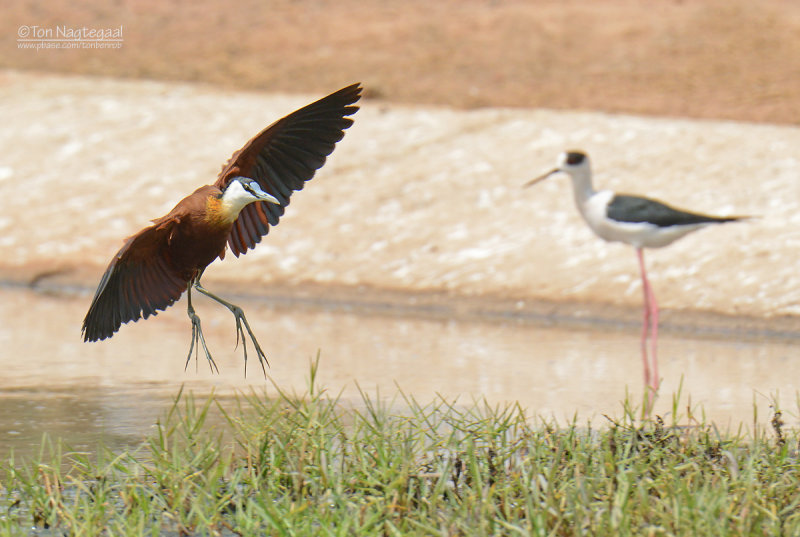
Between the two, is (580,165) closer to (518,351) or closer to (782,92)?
(518,351)

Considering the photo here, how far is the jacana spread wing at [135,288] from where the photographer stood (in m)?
4.24

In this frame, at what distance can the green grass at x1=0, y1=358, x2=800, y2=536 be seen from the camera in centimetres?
391

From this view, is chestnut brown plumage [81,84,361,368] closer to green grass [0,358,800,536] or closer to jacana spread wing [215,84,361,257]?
jacana spread wing [215,84,361,257]

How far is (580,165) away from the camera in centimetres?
956

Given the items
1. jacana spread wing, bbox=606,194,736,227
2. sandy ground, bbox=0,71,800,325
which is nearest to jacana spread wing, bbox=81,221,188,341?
jacana spread wing, bbox=606,194,736,227

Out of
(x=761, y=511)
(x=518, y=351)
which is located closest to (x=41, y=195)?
(x=518, y=351)

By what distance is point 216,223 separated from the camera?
13.6 feet

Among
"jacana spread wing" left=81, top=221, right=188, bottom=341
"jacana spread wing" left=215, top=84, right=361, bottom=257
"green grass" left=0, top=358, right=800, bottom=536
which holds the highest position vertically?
"jacana spread wing" left=215, top=84, right=361, bottom=257

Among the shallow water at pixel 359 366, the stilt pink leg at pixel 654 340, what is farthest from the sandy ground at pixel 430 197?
the shallow water at pixel 359 366

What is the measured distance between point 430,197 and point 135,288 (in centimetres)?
696

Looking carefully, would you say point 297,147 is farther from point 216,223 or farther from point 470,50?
point 470,50

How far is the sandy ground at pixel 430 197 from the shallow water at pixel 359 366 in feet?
2.21

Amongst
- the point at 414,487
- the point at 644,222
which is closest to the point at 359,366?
the point at 644,222

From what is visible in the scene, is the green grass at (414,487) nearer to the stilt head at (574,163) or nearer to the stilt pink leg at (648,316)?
the stilt pink leg at (648,316)
